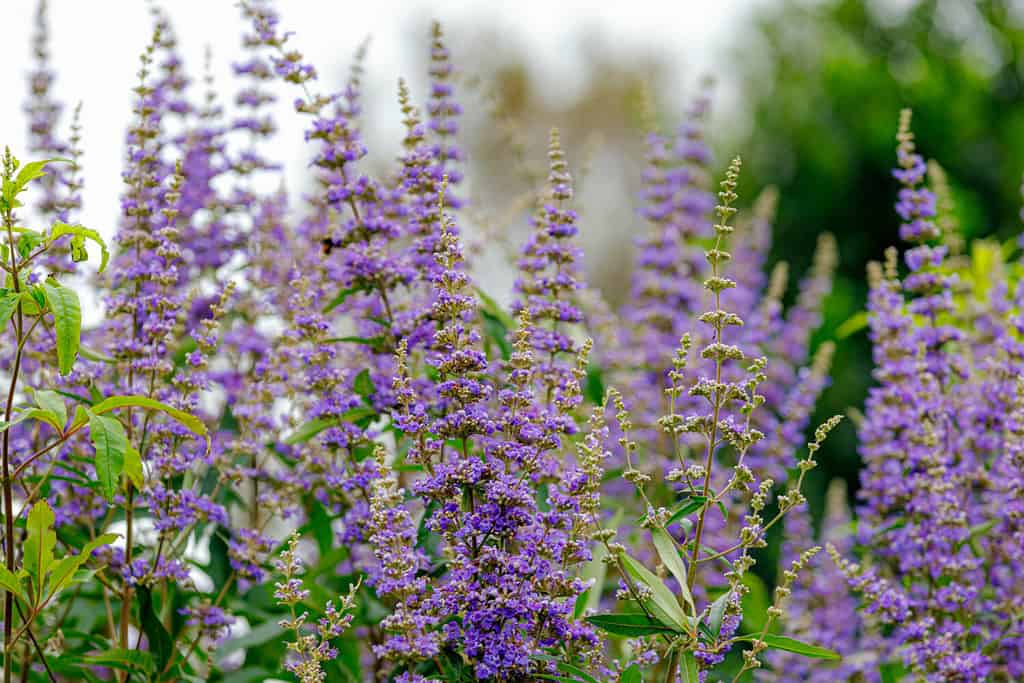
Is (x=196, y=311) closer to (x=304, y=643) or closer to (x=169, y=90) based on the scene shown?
(x=169, y=90)

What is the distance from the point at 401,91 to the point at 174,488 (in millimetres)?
1377

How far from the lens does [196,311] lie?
4.59 metres

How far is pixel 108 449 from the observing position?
2381 mm

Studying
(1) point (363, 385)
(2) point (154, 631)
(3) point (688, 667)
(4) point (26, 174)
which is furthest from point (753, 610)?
(4) point (26, 174)

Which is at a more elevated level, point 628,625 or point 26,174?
point 26,174

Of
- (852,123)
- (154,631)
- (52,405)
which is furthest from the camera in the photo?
(852,123)

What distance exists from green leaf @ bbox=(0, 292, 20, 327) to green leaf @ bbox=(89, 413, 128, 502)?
267mm

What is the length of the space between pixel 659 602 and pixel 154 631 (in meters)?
1.38

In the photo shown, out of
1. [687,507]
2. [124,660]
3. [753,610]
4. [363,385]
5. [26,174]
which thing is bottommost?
[124,660]

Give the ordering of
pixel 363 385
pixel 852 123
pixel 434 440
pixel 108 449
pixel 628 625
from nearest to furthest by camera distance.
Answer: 1. pixel 108 449
2. pixel 628 625
3. pixel 434 440
4. pixel 363 385
5. pixel 852 123

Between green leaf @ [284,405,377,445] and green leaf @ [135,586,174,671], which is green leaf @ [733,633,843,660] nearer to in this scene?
green leaf @ [284,405,377,445]

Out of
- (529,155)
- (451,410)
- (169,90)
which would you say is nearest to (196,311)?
(169,90)

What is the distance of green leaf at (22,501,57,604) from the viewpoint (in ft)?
8.65

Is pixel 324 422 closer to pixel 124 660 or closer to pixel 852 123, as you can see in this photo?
pixel 124 660
